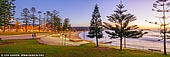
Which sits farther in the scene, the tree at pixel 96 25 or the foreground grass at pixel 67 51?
the tree at pixel 96 25

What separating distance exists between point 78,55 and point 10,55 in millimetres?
6719

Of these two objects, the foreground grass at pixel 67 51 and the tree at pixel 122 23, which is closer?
the foreground grass at pixel 67 51

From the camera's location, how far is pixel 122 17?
1350 inches

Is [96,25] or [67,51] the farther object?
[96,25]

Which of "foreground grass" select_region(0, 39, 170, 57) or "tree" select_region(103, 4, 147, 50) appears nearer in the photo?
"foreground grass" select_region(0, 39, 170, 57)

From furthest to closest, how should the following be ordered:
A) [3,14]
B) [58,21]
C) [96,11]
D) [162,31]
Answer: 1. [58,21]
2. [96,11]
3. [3,14]
4. [162,31]

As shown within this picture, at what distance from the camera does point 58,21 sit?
288 ft

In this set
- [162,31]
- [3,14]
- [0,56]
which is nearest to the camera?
[0,56]

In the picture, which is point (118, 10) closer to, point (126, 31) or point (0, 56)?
point (126, 31)

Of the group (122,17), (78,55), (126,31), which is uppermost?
(122,17)

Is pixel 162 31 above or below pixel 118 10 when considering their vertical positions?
below

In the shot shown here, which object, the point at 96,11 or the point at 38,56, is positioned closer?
the point at 38,56

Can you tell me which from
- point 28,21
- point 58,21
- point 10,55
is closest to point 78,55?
point 10,55

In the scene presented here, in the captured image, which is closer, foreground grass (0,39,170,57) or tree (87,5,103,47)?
foreground grass (0,39,170,57)
